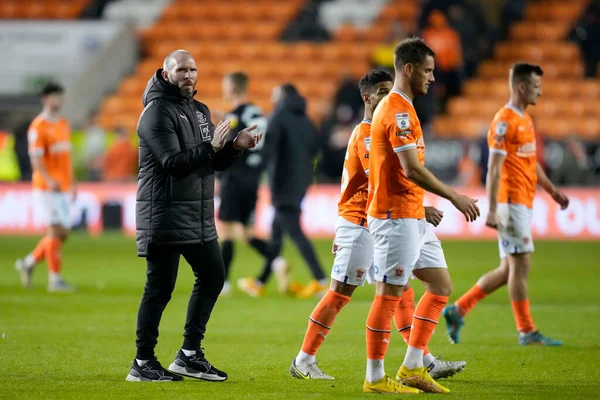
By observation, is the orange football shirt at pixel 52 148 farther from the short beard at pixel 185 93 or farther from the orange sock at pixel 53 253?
the short beard at pixel 185 93

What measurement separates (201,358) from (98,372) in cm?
78

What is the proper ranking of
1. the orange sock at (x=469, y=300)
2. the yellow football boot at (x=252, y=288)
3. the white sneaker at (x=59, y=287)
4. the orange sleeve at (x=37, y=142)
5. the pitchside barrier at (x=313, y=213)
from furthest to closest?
the pitchside barrier at (x=313, y=213)
the white sneaker at (x=59, y=287)
the yellow football boot at (x=252, y=288)
the orange sleeve at (x=37, y=142)
the orange sock at (x=469, y=300)

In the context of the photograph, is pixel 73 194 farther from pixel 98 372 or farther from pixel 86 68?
pixel 86 68

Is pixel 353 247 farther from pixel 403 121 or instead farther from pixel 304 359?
pixel 403 121

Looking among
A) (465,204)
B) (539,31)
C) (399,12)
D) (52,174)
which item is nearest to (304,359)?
(465,204)

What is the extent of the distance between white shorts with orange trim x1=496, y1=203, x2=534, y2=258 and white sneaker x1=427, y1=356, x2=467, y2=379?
77.7 inches

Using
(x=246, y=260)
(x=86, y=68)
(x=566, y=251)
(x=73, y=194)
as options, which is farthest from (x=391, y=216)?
(x=86, y=68)

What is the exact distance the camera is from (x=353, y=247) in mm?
7250

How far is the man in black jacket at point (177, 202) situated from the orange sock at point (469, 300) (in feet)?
8.69

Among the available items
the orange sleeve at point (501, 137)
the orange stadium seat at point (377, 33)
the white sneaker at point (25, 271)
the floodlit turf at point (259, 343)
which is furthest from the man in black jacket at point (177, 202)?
the orange stadium seat at point (377, 33)

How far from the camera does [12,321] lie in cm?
1022

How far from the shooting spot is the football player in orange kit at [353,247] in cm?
723

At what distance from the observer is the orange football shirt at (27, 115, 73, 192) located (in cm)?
1271

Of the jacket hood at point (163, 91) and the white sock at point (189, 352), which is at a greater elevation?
the jacket hood at point (163, 91)
